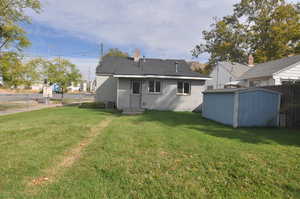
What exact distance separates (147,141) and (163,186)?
2.36m

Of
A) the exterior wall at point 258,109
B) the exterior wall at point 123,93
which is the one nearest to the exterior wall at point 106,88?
the exterior wall at point 123,93

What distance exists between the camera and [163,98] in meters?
13.7

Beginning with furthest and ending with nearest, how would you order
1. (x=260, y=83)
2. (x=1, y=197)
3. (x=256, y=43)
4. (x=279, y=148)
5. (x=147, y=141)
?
1. (x=256, y=43)
2. (x=260, y=83)
3. (x=147, y=141)
4. (x=279, y=148)
5. (x=1, y=197)

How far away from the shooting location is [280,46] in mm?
23312

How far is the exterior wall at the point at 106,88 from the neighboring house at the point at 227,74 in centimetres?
1084

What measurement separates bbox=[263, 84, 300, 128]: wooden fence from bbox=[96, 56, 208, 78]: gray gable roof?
6.26 m

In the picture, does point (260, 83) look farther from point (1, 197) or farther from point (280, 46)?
point (1, 197)

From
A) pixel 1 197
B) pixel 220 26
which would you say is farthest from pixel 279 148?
pixel 220 26

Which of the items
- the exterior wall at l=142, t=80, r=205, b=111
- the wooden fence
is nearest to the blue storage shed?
the wooden fence

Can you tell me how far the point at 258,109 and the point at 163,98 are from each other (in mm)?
7130

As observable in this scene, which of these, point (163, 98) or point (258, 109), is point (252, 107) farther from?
point (163, 98)

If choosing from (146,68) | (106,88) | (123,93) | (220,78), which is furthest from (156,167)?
(220,78)

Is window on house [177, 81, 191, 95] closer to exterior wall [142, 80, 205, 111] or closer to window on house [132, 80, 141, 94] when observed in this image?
exterior wall [142, 80, 205, 111]

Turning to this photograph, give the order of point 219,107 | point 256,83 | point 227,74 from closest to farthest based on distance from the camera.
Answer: point 219,107, point 256,83, point 227,74
